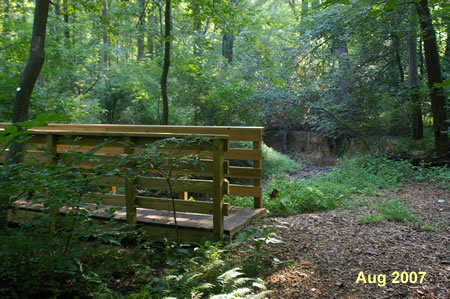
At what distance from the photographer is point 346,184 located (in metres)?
8.19

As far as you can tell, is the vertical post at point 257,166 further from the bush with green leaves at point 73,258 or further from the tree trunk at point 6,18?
the tree trunk at point 6,18

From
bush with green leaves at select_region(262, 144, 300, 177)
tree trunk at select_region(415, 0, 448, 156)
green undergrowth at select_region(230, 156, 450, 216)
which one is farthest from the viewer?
bush with green leaves at select_region(262, 144, 300, 177)

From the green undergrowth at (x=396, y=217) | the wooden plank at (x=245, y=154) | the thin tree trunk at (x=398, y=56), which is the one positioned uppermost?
the thin tree trunk at (x=398, y=56)

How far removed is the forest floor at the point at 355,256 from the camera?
9.88 ft

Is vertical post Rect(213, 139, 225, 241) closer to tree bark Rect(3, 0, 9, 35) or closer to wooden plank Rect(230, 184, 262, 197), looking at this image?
wooden plank Rect(230, 184, 262, 197)

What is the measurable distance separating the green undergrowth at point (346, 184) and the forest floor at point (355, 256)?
0.68 metres

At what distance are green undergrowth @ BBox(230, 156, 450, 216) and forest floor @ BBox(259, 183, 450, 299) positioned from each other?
683 millimetres

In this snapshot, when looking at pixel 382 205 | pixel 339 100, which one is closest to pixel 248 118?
pixel 339 100

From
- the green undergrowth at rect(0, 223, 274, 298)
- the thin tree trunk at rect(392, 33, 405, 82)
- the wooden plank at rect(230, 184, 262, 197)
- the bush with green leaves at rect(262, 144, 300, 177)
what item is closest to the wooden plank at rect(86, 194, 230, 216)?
the green undergrowth at rect(0, 223, 274, 298)

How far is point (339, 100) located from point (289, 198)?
6482 mm

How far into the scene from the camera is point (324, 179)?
939 centimetres

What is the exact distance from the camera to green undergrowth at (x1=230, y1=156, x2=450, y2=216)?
20.3 feet

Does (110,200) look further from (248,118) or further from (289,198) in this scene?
(248,118)

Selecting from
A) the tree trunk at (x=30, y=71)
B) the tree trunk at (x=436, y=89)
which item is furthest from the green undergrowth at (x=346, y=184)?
the tree trunk at (x=30, y=71)
